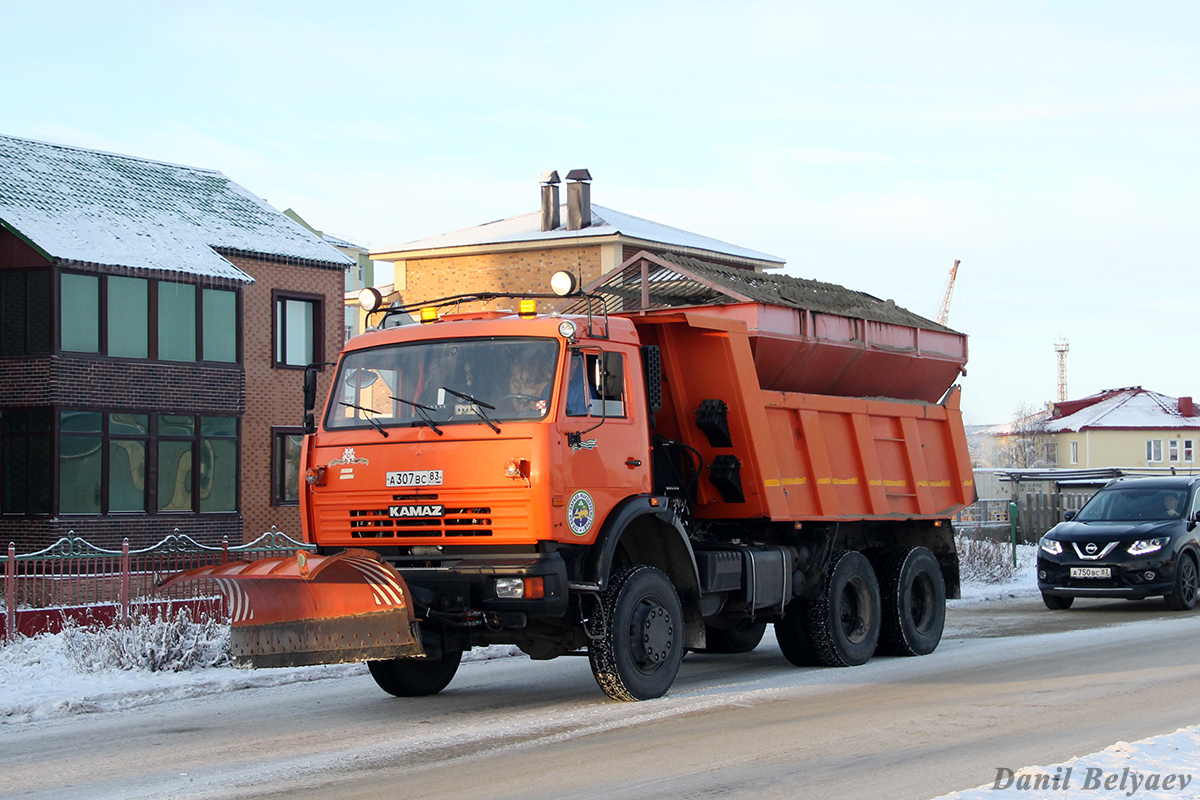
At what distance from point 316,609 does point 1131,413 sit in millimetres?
89547

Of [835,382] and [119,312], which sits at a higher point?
[119,312]

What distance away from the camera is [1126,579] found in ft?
57.8

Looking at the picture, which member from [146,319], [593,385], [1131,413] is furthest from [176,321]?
[1131,413]

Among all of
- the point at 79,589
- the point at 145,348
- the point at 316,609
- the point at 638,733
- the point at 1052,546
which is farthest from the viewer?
the point at 145,348

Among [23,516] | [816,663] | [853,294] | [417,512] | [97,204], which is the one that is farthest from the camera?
[97,204]

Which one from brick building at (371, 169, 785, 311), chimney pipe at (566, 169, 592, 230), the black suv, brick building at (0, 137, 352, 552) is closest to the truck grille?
the black suv

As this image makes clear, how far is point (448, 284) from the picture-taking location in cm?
4747

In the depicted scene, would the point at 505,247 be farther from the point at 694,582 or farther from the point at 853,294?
the point at 694,582

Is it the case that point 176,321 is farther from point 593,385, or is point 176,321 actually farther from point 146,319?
point 593,385

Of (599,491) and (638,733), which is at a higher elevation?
(599,491)

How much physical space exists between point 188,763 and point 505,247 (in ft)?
124

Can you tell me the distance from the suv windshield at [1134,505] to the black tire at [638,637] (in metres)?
10.8

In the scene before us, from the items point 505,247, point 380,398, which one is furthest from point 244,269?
point 380,398

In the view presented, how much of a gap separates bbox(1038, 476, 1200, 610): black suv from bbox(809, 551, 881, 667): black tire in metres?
5.68
